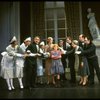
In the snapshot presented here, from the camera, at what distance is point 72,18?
17.5 m

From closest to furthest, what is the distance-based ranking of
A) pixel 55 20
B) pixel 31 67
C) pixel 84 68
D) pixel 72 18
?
1. pixel 31 67
2. pixel 84 68
3. pixel 72 18
4. pixel 55 20

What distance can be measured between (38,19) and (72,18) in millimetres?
1592

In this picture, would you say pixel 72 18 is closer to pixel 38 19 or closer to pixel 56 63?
pixel 38 19

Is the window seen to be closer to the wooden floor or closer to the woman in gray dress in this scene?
the wooden floor

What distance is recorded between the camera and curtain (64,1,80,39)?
17453 millimetres

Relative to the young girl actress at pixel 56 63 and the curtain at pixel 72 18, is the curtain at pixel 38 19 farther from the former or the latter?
the young girl actress at pixel 56 63

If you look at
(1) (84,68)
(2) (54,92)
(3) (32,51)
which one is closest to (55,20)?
(1) (84,68)

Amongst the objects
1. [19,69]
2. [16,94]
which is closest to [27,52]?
[19,69]

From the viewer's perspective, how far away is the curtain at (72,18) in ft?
57.3

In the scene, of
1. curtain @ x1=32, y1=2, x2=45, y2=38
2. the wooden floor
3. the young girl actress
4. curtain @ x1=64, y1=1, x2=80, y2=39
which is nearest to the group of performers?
the young girl actress

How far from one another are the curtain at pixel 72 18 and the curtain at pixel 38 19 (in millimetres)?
1172

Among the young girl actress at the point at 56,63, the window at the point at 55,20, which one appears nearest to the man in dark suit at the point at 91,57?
the young girl actress at the point at 56,63

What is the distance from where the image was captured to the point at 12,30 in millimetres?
17078

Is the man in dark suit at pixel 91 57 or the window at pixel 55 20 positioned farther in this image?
the window at pixel 55 20
